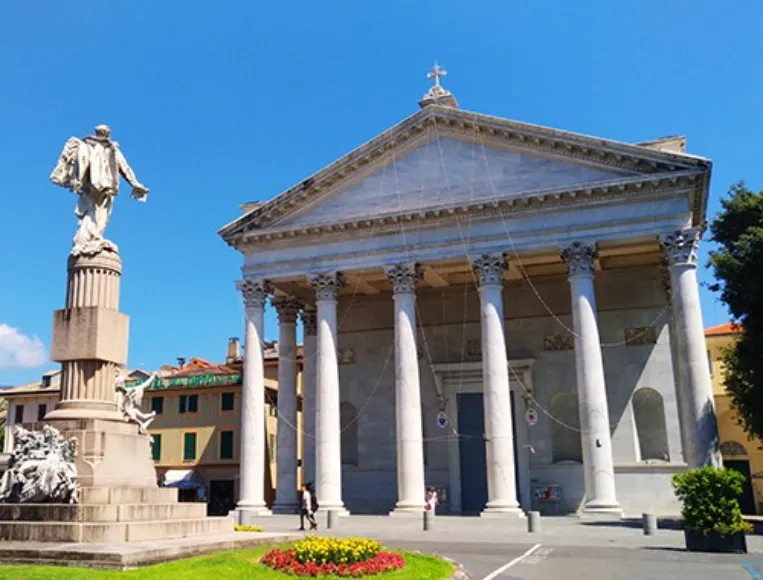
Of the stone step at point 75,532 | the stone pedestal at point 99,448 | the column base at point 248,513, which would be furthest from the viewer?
the column base at point 248,513

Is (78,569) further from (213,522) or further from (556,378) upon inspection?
(556,378)

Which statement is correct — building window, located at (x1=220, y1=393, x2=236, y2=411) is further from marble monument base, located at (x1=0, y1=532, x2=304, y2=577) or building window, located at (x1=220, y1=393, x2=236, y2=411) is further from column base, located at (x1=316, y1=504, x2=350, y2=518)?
marble monument base, located at (x1=0, y1=532, x2=304, y2=577)

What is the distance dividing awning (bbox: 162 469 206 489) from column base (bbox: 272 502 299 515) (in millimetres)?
15162

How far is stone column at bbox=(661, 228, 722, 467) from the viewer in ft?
86.9

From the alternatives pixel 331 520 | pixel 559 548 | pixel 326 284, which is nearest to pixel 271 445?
pixel 326 284

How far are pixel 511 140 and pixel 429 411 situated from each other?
44.4 feet

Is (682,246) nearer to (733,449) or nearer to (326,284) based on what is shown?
(326,284)

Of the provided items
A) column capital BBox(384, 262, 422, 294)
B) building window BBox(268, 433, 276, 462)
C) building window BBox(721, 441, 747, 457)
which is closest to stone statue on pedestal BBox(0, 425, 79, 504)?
column capital BBox(384, 262, 422, 294)

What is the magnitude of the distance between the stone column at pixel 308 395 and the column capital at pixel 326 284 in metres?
5.41

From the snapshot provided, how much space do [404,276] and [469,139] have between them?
6.59 m

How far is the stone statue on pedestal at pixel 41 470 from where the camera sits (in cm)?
1105

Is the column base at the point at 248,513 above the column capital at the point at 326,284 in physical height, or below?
below

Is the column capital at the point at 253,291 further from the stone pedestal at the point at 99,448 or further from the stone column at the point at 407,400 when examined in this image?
the stone pedestal at the point at 99,448

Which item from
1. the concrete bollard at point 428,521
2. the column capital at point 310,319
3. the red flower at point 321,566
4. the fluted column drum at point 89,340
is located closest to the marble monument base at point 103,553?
the red flower at point 321,566
